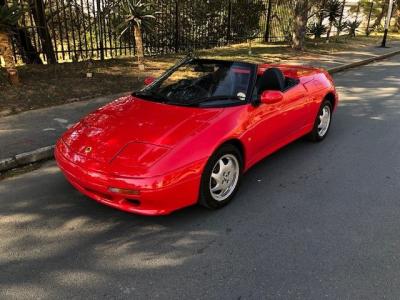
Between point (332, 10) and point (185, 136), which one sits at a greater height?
point (332, 10)

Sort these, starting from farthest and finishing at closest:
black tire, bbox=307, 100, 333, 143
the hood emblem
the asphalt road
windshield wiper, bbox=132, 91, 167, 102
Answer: black tire, bbox=307, 100, 333, 143 < windshield wiper, bbox=132, 91, 167, 102 < the hood emblem < the asphalt road

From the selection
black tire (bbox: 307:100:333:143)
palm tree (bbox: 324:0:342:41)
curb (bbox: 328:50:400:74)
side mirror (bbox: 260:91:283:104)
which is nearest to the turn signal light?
side mirror (bbox: 260:91:283:104)

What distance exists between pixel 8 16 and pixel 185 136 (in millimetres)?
5300

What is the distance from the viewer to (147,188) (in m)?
3.45

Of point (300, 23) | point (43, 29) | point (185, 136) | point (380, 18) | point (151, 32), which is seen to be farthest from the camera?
point (380, 18)

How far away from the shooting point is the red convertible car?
3.55 metres

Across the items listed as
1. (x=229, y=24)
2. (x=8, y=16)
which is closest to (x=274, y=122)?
(x=8, y=16)

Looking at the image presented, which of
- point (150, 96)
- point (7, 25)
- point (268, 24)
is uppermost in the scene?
point (7, 25)

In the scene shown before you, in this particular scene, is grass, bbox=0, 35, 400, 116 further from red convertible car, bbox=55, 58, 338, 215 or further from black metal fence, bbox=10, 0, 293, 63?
red convertible car, bbox=55, 58, 338, 215

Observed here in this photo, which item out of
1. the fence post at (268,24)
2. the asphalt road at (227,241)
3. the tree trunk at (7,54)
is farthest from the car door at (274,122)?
the fence post at (268,24)

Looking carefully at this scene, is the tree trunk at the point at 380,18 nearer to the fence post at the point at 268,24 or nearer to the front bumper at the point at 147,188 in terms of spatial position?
the fence post at the point at 268,24

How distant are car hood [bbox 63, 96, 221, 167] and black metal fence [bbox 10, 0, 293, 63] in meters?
5.08

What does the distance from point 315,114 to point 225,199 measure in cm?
237

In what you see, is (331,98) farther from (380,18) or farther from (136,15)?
(380,18)
